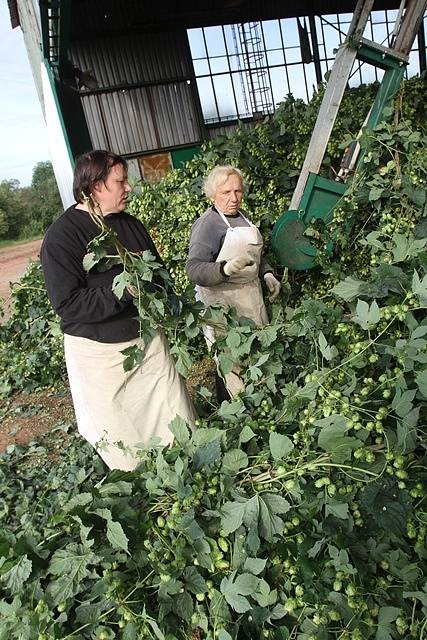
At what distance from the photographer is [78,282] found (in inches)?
73.4

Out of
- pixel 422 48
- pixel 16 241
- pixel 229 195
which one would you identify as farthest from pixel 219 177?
pixel 16 241

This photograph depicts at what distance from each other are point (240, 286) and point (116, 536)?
1.95 metres

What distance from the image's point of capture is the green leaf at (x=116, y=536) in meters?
0.95

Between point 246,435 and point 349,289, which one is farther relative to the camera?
point 349,289

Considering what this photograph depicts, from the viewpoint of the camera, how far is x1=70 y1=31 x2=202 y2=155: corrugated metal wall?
39.7 ft

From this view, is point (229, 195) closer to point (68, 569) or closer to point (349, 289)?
point (349, 289)

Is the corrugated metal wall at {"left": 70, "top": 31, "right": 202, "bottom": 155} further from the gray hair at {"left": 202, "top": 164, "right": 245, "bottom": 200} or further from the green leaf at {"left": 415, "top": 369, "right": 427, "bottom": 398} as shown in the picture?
the green leaf at {"left": 415, "top": 369, "right": 427, "bottom": 398}

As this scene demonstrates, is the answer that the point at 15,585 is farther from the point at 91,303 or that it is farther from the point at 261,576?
the point at 91,303

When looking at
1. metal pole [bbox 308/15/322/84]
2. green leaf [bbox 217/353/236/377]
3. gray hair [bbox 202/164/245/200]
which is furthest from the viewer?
metal pole [bbox 308/15/322/84]

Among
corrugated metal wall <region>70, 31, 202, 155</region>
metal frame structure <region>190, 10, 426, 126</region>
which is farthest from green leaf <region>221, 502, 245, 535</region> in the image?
metal frame structure <region>190, 10, 426, 126</region>

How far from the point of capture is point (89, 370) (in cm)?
207

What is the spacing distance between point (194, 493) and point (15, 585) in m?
0.43

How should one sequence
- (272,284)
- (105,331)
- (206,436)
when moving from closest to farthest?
(206,436) < (105,331) < (272,284)

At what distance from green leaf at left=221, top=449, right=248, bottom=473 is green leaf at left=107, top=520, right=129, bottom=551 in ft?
0.99
